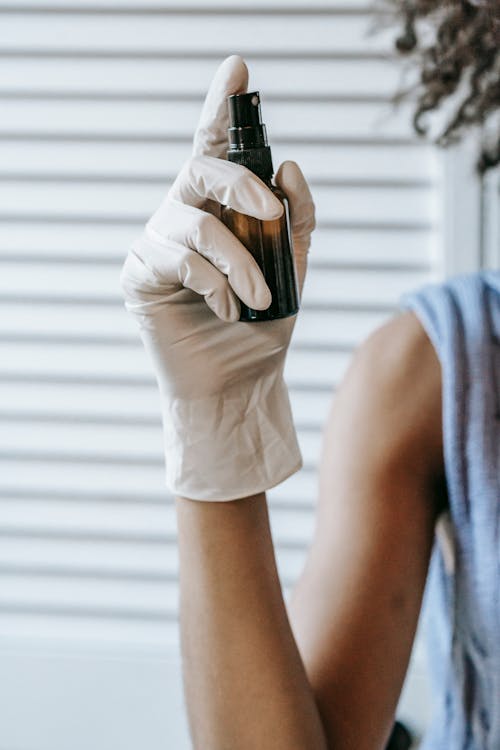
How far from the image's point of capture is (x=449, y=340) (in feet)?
3.33

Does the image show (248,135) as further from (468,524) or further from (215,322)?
(468,524)

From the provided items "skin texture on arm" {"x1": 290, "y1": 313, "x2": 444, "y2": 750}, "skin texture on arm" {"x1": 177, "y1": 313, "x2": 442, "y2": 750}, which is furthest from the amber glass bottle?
"skin texture on arm" {"x1": 290, "y1": 313, "x2": 444, "y2": 750}

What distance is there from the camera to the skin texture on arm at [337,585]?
804 millimetres

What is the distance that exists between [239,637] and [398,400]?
0.32 m

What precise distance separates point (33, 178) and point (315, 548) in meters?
0.57

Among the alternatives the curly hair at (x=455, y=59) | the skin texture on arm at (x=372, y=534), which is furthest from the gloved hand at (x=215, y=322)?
the curly hair at (x=455, y=59)

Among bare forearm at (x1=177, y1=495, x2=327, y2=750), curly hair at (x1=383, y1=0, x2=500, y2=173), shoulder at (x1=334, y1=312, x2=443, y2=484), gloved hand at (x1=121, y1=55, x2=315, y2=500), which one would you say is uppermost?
curly hair at (x1=383, y1=0, x2=500, y2=173)

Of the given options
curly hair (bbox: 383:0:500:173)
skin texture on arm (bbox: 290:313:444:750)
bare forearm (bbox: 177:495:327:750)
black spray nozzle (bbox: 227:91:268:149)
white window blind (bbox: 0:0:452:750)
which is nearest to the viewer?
black spray nozzle (bbox: 227:91:268:149)

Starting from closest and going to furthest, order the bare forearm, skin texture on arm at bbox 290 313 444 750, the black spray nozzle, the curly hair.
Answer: the black spray nozzle < the bare forearm < skin texture on arm at bbox 290 313 444 750 < the curly hair

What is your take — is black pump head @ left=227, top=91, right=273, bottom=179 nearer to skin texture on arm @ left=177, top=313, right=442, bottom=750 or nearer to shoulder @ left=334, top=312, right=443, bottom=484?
skin texture on arm @ left=177, top=313, right=442, bottom=750

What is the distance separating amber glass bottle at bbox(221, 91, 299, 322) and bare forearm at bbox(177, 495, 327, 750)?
0.19m

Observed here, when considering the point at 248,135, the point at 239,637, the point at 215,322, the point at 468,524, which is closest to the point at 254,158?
the point at 248,135

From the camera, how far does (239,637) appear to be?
0.80m

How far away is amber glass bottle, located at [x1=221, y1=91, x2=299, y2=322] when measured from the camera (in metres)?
0.66
